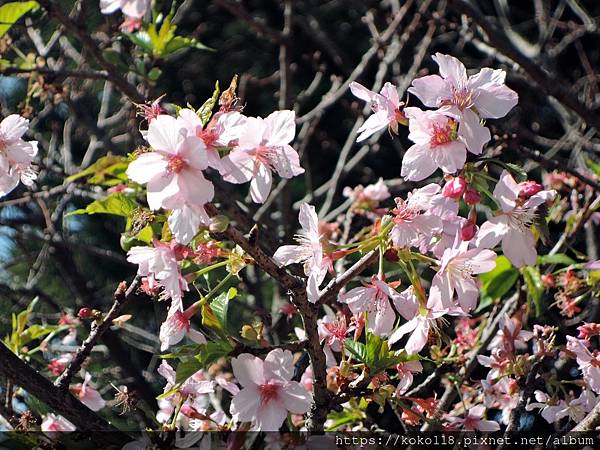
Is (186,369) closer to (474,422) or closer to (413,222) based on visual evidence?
(413,222)

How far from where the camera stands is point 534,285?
1.68 m

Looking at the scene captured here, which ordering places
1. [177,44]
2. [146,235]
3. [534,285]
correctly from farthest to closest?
[177,44] < [534,285] < [146,235]

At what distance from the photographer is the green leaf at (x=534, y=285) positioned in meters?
1.66

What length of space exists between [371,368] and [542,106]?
2.98 metres

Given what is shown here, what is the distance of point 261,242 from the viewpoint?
5.81 ft

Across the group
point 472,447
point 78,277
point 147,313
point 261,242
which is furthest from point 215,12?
point 472,447

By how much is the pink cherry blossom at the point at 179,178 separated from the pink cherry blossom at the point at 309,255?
0.18 metres

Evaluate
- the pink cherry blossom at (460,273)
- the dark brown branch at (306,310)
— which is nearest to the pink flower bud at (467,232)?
the pink cherry blossom at (460,273)

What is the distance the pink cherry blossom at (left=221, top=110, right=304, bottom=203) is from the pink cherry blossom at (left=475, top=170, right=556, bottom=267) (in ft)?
0.93

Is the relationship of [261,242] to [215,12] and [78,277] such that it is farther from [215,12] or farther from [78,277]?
[215,12]

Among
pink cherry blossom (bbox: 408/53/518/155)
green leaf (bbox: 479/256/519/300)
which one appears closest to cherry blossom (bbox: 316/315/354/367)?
pink cherry blossom (bbox: 408/53/518/155)

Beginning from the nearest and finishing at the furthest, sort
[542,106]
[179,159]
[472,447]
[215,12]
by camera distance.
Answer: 1. [179,159]
2. [472,447]
3. [542,106]
4. [215,12]

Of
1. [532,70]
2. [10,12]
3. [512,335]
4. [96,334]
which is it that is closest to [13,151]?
[96,334]

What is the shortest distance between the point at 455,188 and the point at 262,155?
27 cm
